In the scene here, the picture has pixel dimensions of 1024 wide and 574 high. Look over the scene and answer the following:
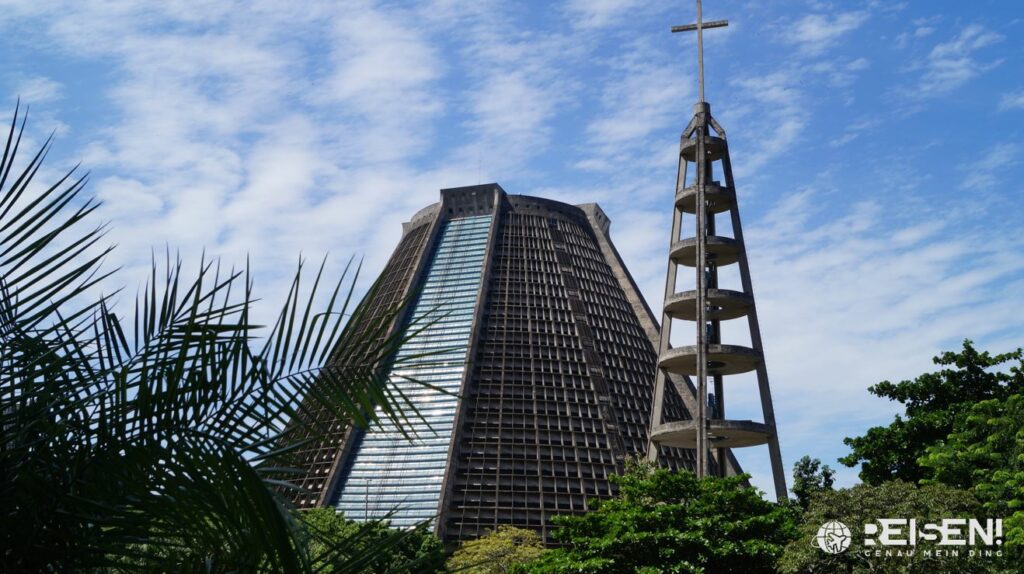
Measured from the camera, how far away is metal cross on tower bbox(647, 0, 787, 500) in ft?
148

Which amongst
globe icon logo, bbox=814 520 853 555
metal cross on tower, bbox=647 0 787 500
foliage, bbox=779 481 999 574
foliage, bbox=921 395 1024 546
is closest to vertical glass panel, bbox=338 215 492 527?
metal cross on tower, bbox=647 0 787 500

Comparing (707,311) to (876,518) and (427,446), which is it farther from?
(427,446)

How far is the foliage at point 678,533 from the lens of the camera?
30234mm

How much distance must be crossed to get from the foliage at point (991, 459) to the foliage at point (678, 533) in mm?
5987

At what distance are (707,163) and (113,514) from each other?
157 ft

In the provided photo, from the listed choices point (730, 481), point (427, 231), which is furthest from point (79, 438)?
point (427, 231)

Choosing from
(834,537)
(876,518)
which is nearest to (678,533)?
(834,537)

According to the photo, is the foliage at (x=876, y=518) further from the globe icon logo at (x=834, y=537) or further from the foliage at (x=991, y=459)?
the foliage at (x=991, y=459)

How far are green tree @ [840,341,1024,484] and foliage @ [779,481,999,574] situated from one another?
11.3 meters

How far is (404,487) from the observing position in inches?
2874

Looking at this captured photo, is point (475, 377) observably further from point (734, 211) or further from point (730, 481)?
point (730, 481)

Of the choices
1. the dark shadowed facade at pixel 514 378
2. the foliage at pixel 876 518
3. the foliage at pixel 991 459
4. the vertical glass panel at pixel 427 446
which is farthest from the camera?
the dark shadowed facade at pixel 514 378

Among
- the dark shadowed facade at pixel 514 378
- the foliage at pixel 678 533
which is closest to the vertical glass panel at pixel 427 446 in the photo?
the dark shadowed facade at pixel 514 378

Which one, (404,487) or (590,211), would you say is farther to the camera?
(590,211)
